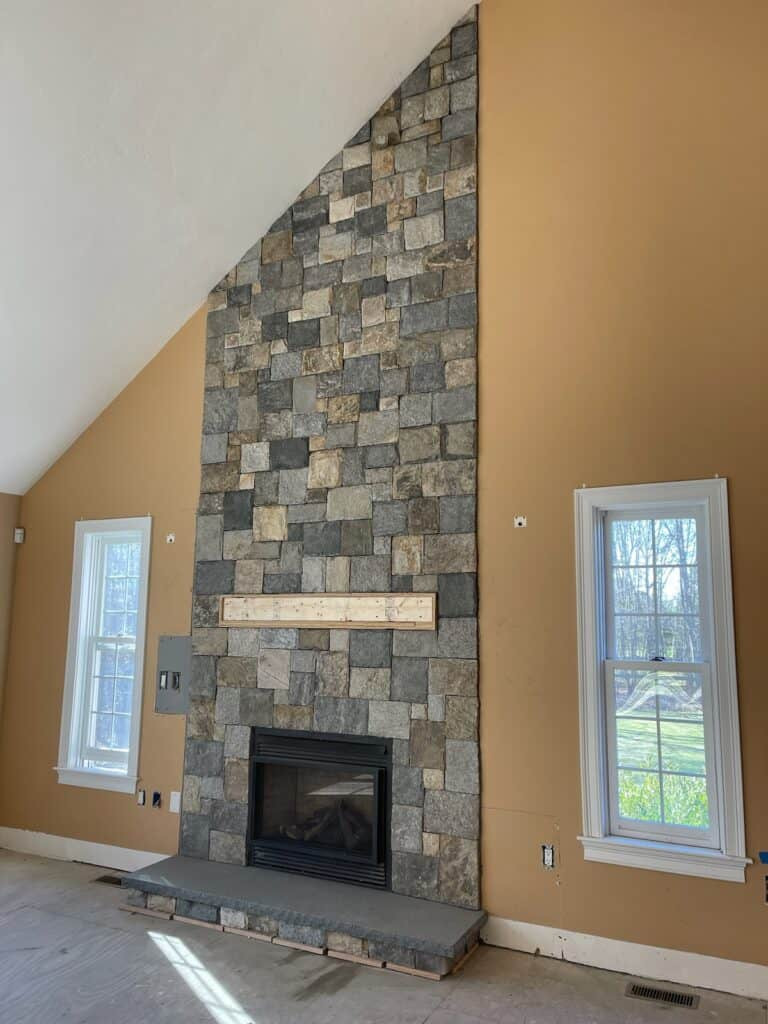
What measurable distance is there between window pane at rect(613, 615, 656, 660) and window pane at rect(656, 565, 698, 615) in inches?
4.5

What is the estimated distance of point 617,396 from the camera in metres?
3.95

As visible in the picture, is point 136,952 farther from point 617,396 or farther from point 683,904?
point 617,396

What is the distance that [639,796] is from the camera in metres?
3.76

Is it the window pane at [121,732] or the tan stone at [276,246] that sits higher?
the tan stone at [276,246]

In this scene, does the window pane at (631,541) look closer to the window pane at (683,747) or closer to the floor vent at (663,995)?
the window pane at (683,747)

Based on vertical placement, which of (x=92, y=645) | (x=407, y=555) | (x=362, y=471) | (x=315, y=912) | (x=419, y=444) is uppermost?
(x=419, y=444)

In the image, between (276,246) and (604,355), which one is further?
(276,246)

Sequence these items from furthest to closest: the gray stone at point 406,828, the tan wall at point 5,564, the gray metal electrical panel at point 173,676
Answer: the tan wall at point 5,564 < the gray metal electrical panel at point 173,676 < the gray stone at point 406,828

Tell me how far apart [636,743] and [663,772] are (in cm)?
17

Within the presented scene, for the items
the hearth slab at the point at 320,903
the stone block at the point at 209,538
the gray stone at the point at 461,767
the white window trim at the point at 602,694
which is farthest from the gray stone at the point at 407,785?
the stone block at the point at 209,538

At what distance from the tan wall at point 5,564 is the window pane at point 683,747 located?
455cm

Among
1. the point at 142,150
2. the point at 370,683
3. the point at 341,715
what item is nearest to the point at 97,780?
A: the point at 341,715

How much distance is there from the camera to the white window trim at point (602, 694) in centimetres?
347

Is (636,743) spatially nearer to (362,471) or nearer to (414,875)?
(414,875)
